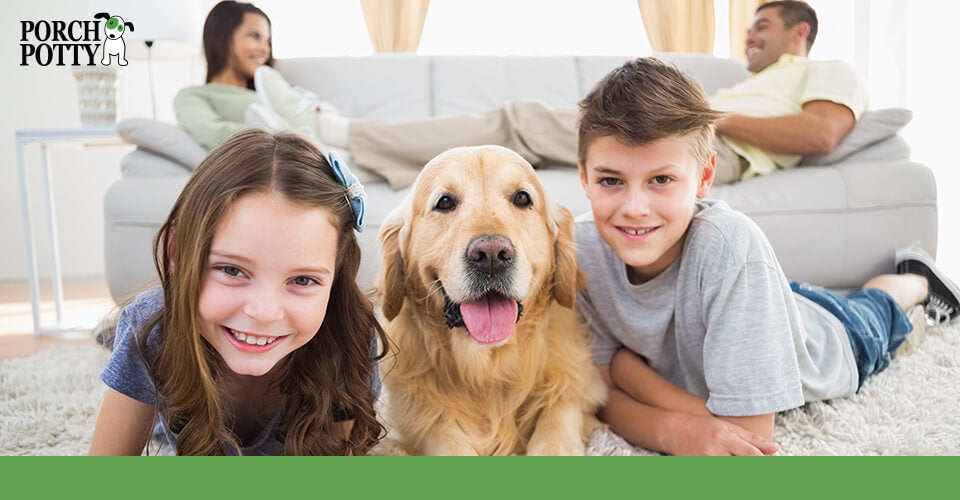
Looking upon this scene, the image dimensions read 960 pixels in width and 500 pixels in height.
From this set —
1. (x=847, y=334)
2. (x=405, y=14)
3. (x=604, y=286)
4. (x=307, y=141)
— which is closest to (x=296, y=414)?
(x=307, y=141)

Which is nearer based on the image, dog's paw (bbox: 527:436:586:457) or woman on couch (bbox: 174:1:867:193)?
dog's paw (bbox: 527:436:586:457)

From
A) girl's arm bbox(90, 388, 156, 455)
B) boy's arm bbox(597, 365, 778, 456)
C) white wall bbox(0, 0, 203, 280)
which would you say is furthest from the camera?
white wall bbox(0, 0, 203, 280)

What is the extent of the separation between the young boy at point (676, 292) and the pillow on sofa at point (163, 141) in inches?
77.1

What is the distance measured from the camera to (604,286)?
1.66 metres

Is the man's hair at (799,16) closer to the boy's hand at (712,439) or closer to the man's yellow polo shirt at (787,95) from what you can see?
the man's yellow polo shirt at (787,95)

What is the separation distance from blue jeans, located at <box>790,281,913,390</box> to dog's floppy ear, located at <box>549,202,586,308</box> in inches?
36.4

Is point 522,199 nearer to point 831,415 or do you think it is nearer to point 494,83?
point 831,415

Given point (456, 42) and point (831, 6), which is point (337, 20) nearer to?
point (456, 42)

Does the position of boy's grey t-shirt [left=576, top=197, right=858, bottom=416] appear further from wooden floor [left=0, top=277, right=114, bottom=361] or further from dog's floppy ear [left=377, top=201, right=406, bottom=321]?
wooden floor [left=0, top=277, right=114, bottom=361]

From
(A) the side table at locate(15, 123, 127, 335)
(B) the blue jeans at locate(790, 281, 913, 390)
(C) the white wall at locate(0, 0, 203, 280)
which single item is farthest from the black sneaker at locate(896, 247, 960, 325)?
(C) the white wall at locate(0, 0, 203, 280)

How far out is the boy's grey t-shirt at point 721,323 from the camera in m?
1.36

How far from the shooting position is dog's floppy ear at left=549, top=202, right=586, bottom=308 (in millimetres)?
1500

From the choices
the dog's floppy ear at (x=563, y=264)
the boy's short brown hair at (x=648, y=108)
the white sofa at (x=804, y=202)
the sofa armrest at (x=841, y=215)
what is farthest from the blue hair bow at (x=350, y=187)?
the sofa armrest at (x=841, y=215)

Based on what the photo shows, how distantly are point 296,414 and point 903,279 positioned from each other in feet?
7.46
